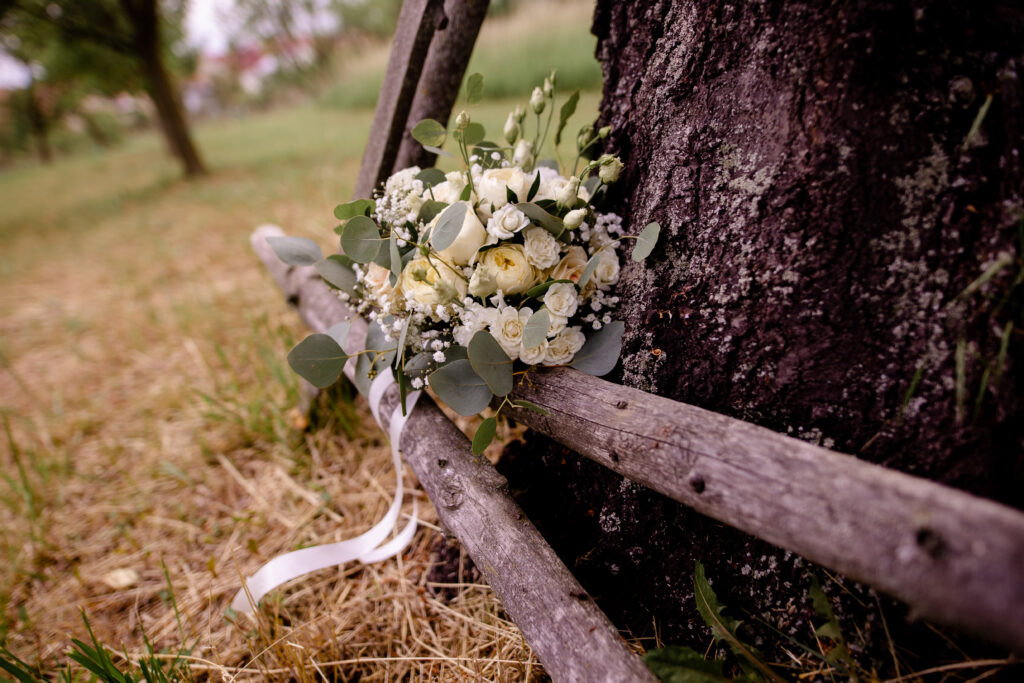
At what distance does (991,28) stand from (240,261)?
3.92 metres

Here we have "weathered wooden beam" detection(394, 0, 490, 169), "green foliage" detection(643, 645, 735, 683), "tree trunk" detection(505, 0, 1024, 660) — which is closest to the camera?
"tree trunk" detection(505, 0, 1024, 660)

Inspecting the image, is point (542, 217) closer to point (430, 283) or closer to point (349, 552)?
point (430, 283)

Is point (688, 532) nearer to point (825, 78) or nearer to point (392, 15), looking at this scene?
point (825, 78)

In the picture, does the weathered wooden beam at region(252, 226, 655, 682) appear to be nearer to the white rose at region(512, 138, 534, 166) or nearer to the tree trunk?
the tree trunk

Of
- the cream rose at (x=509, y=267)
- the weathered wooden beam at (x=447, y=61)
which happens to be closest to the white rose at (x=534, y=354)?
the cream rose at (x=509, y=267)

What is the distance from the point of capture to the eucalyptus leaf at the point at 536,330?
0.86 metres

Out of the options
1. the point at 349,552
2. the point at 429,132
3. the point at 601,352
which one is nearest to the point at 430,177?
the point at 429,132

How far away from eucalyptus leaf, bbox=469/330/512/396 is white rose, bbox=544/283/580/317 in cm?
12

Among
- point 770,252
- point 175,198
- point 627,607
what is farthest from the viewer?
point 175,198

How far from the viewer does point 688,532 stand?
941mm

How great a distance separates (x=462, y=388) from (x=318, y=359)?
1.08ft

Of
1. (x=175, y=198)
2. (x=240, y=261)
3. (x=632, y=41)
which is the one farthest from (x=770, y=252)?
(x=175, y=198)

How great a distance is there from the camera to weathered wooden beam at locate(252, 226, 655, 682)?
2.45 feet

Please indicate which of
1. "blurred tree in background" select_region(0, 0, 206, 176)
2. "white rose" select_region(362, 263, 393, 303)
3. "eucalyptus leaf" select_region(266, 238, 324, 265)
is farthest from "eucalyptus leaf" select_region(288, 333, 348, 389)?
"blurred tree in background" select_region(0, 0, 206, 176)
